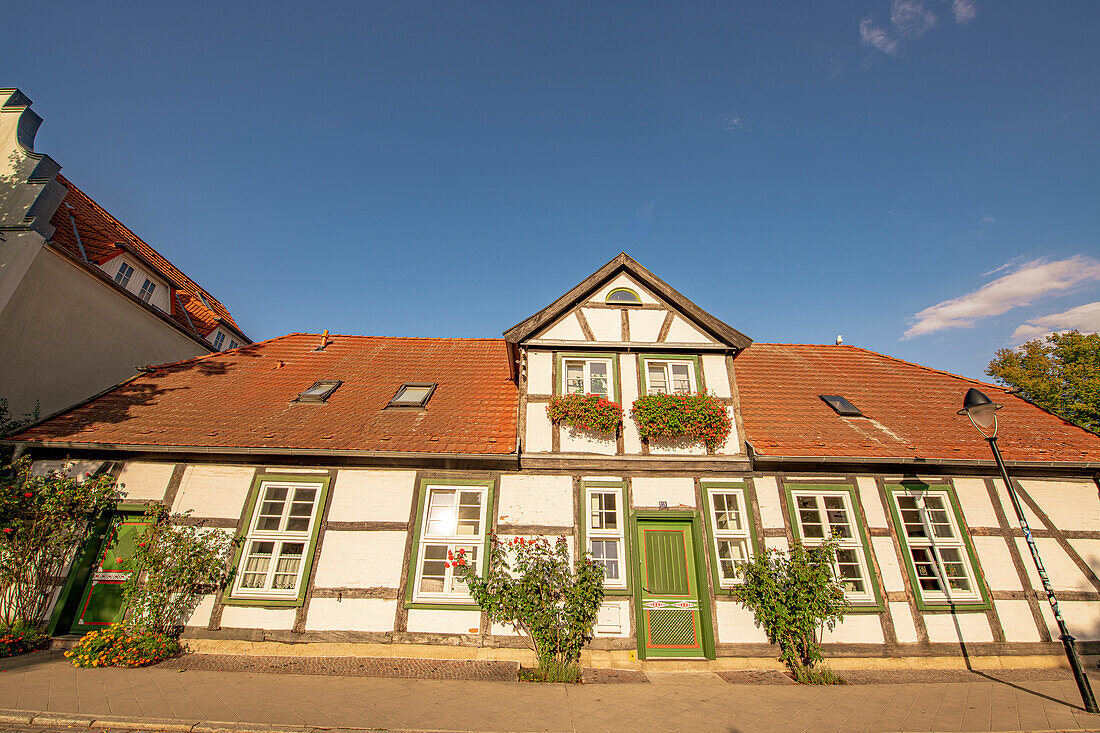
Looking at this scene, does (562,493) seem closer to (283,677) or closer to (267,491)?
(283,677)

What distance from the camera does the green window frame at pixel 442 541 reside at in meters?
7.57

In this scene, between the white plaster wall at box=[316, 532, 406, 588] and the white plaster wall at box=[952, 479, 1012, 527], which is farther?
the white plaster wall at box=[952, 479, 1012, 527]

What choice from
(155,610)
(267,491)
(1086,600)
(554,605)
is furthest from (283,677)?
(1086,600)

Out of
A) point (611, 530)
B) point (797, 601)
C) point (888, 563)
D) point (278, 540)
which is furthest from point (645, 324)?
point (278, 540)

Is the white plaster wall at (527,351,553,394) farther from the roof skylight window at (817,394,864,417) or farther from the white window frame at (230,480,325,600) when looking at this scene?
the roof skylight window at (817,394,864,417)

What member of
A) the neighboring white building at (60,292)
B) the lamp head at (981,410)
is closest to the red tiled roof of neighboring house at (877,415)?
the lamp head at (981,410)

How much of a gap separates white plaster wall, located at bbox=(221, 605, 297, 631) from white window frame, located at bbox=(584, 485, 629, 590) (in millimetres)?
5188

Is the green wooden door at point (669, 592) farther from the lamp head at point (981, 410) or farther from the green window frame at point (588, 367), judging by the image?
the lamp head at point (981, 410)

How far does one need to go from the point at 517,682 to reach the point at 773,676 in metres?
4.14

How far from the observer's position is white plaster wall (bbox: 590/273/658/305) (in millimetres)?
10102

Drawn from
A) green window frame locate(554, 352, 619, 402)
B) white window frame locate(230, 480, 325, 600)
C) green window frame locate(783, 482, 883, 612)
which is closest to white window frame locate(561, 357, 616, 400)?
green window frame locate(554, 352, 619, 402)

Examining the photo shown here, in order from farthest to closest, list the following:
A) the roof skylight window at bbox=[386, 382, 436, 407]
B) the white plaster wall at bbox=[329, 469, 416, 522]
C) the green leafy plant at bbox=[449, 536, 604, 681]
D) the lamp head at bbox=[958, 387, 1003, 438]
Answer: the roof skylight window at bbox=[386, 382, 436, 407]
the white plaster wall at bbox=[329, 469, 416, 522]
the green leafy plant at bbox=[449, 536, 604, 681]
the lamp head at bbox=[958, 387, 1003, 438]

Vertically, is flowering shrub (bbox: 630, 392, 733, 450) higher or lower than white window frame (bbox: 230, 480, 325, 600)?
higher

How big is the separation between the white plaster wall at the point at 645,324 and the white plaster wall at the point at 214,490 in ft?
26.7
